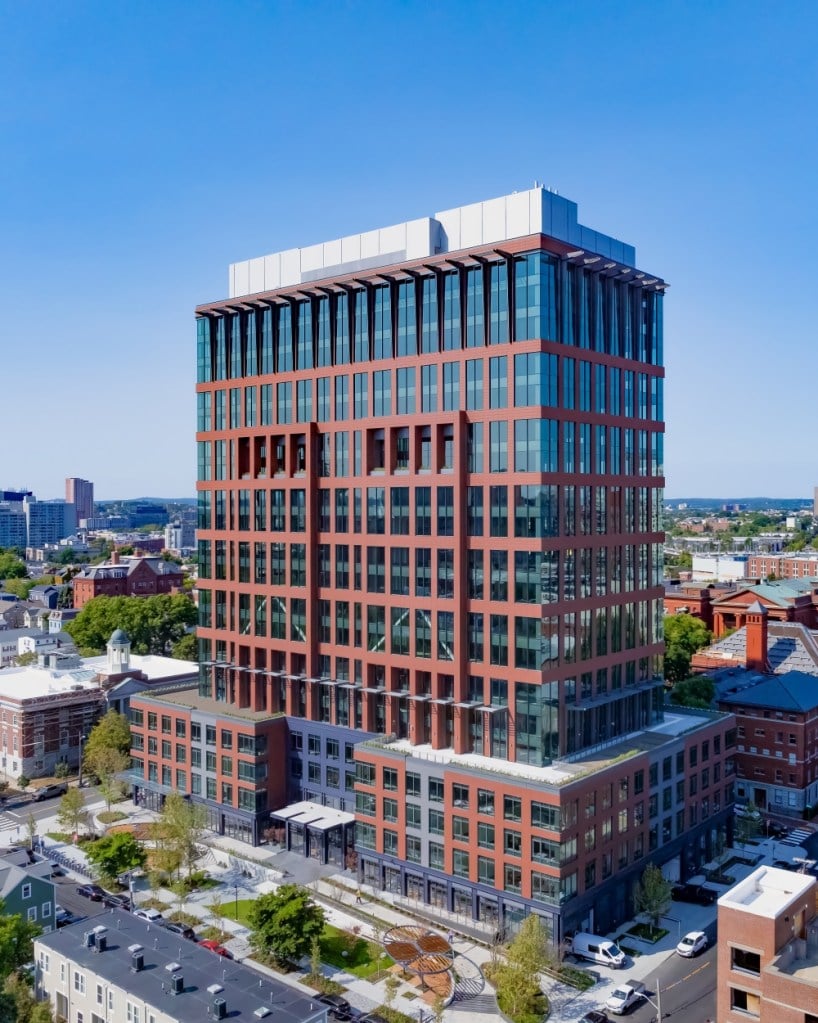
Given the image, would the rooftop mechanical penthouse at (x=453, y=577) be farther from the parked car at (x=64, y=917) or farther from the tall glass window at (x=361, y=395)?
the parked car at (x=64, y=917)

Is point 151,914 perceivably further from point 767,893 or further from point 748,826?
point 748,826

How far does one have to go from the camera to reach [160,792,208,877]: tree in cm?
7906

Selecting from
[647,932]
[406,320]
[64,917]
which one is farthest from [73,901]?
[406,320]

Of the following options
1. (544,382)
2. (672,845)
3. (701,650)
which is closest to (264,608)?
(544,382)

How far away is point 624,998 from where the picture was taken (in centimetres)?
5856

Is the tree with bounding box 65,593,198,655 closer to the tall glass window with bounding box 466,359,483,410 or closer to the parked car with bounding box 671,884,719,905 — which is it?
the tall glass window with bounding box 466,359,483,410

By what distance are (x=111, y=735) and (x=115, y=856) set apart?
33596 mm

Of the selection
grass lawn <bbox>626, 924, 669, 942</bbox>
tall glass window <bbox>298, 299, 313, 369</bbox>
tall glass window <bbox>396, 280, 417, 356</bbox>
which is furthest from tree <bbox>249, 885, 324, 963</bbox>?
tall glass window <bbox>298, 299, 313, 369</bbox>

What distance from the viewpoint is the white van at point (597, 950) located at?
210 ft

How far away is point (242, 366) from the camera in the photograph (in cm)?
9900

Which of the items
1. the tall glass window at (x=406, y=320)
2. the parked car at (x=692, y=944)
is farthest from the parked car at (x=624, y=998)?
the tall glass window at (x=406, y=320)

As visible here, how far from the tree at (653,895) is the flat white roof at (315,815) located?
1072 inches

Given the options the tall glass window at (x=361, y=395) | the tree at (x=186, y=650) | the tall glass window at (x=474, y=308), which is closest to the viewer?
the tall glass window at (x=474, y=308)

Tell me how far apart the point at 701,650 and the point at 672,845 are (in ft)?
246
